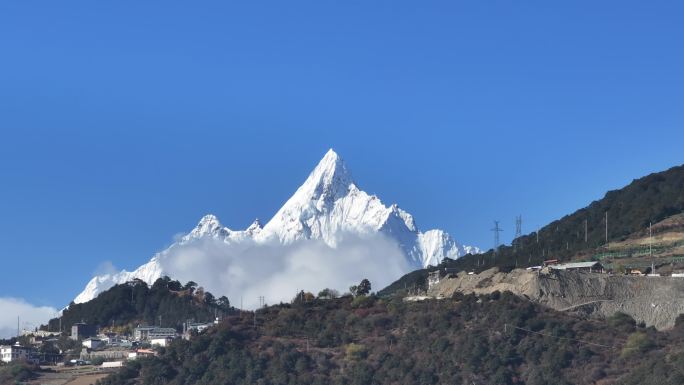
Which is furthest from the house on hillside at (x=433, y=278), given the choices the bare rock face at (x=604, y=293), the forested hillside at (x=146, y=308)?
the forested hillside at (x=146, y=308)

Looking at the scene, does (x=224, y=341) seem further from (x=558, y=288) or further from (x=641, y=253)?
(x=641, y=253)

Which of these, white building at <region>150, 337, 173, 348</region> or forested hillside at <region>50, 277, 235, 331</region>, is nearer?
white building at <region>150, 337, 173, 348</region>

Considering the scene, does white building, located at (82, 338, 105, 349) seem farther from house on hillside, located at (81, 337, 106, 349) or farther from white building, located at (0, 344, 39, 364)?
white building, located at (0, 344, 39, 364)

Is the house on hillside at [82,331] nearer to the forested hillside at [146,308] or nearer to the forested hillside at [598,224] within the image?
the forested hillside at [146,308]

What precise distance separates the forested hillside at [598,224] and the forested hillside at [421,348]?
1903cm

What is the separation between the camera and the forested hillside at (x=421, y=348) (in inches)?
4400

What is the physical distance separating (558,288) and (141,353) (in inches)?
1590

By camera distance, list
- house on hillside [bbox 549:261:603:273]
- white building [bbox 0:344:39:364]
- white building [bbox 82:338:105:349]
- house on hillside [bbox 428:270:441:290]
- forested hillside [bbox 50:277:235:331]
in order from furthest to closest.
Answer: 1. forested hillside [bbox 50:277:235:331]
2. white building [bbox 82:338:105:349]
3. house on hillside [bbox 428:270:441:290]
4. white building [bbox 0:344:39:364]
5. house on hillside [bbox 549:261:603:273]

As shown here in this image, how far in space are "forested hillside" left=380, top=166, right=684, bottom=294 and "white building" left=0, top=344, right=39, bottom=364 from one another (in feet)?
128

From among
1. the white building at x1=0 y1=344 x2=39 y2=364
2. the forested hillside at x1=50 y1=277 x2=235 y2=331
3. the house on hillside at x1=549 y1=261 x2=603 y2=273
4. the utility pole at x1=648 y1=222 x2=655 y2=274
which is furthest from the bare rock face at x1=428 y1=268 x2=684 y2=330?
the forested hillside at x1=50 y1=277 x2=235 y2=331

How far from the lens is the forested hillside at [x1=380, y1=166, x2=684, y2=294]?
489 feet

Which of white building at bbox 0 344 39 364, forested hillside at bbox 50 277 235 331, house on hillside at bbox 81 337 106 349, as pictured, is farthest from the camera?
forested hillside at bbox 50 277 235 331

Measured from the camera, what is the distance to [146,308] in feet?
609

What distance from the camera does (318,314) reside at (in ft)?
452
